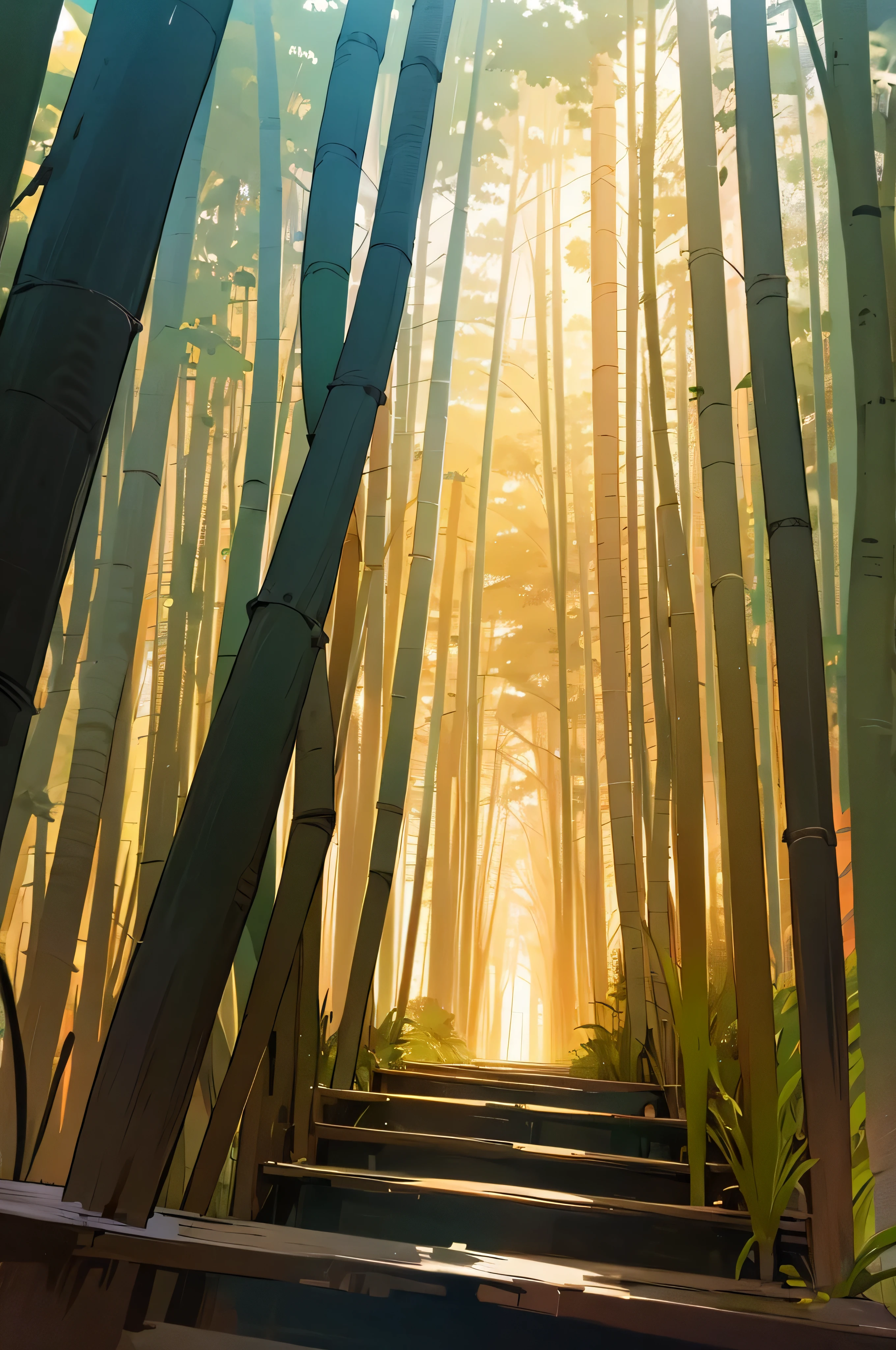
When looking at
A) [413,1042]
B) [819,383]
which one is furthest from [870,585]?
[413,1042]

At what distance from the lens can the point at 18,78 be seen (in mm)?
536

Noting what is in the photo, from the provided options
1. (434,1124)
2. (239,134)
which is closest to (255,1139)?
(434,1124)

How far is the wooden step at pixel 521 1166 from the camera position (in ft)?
3.57

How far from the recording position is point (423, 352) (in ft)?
14.5

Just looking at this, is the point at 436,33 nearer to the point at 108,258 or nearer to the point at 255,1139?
the point at 108,258

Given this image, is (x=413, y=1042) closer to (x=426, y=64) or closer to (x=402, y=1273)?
(x=402, y=1273)

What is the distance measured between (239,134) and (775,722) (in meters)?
1.60

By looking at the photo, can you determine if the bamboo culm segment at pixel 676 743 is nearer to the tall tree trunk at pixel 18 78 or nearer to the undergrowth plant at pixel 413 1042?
the undergrowth plant at pixel 413 1042

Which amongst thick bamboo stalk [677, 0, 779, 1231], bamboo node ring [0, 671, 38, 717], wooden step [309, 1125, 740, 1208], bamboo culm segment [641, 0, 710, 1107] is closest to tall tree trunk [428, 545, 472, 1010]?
bamboo culm segment [641, 0, 710, 1107]

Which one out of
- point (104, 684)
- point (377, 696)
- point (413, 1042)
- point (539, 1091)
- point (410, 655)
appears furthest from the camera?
point (413, 1042)

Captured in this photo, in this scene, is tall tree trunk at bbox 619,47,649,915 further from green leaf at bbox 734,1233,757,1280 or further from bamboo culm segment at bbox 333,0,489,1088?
green leaf at bbox 734,1233,757,1280

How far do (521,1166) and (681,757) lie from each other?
568 millimetres

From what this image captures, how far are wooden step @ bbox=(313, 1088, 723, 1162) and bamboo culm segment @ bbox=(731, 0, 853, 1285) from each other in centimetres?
66

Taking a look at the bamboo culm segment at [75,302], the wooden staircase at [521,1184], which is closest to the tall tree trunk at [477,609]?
the wooden staircase at [521,1184]
